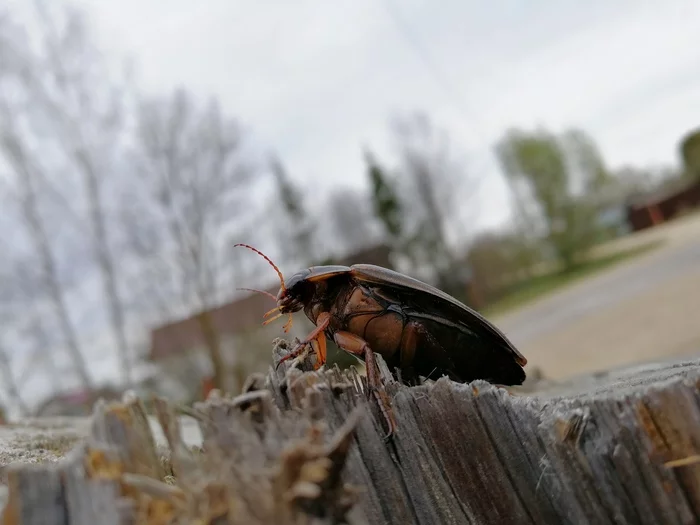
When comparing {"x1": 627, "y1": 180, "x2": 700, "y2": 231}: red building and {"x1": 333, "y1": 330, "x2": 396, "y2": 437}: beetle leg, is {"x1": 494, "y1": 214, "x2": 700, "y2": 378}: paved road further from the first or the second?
{"x1": 627, "y1": 180, "x2": 700, "y2": 231}: red building

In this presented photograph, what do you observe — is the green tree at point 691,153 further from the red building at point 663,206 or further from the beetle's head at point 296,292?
the beetle's head at point 296,292

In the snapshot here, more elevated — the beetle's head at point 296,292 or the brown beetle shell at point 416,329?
the beetle's head at point 296,292

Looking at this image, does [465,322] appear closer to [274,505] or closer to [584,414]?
[584,414]

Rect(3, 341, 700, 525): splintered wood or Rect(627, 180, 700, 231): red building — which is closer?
Rect(3, 341, 700, 525): splintered wood

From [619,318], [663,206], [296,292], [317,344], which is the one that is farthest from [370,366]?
[663,206]

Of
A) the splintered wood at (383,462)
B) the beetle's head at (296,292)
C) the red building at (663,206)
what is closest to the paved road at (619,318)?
the beetle's head at (296,292)

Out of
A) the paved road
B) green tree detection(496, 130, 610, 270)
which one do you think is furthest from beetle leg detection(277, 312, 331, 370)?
green tree detection(496, 130, 610, 270)
